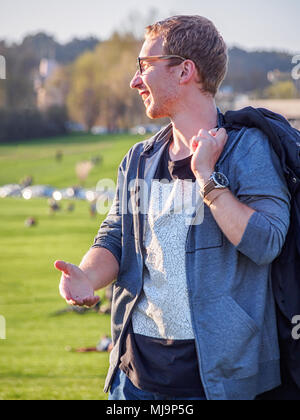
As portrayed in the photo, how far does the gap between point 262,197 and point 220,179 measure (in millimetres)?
126

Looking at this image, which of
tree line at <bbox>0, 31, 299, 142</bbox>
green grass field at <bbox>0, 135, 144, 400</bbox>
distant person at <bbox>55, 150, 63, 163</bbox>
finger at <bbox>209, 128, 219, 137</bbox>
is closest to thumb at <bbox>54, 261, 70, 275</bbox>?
finger at <bbox>209, 128, 219, 137</bbox>

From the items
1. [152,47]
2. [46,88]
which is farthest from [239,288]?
[46,88]

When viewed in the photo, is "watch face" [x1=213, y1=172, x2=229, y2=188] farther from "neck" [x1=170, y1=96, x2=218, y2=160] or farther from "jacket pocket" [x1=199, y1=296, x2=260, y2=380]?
"jacket pocket" [x1=199, y1=296, x2=260, y2=380]

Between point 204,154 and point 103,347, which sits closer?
point 204,154

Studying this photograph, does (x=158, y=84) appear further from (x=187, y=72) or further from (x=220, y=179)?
(x=220, y=179)

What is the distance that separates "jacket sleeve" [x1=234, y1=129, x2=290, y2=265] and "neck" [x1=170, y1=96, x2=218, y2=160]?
6.5 inches

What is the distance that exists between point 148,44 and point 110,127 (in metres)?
58.9

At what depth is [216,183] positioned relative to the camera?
6.10ft

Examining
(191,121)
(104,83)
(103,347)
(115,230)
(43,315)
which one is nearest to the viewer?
(191,121)

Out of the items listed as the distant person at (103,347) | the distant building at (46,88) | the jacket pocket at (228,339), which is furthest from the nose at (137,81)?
the distant building at (46,88)

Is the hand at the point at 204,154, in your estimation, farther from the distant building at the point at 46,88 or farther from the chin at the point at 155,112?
the distant building at the point at 46,88

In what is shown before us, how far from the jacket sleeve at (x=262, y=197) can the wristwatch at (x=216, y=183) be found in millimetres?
62
